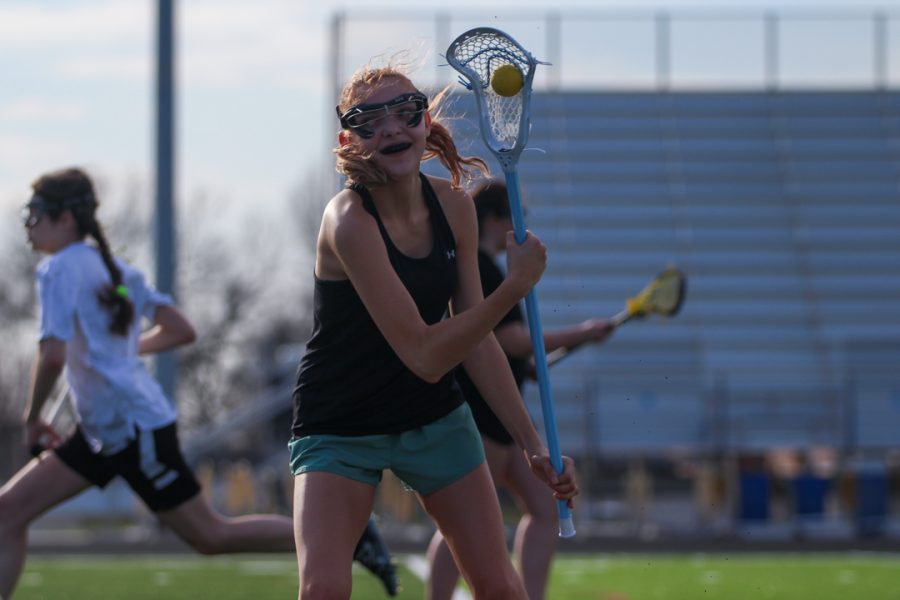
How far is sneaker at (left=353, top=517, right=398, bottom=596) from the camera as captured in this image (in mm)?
6816

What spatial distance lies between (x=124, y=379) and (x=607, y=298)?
18411 millimetres

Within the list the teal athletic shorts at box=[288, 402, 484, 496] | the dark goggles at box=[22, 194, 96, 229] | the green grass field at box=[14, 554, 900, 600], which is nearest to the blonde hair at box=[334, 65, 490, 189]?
the teal athletic shorts at box=[288, 402, 484, 496]

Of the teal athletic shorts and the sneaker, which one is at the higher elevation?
the teal athletic shorts

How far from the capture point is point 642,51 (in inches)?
1073

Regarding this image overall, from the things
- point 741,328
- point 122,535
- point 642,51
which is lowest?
point 122,535

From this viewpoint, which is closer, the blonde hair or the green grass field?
the blonde hair

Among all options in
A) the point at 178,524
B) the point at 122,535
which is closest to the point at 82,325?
the point at 178,524

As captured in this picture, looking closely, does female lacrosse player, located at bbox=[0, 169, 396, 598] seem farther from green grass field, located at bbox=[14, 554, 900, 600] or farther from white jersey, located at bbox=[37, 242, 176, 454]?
green grass field, located at bbox=[14, 554, 900, 600]

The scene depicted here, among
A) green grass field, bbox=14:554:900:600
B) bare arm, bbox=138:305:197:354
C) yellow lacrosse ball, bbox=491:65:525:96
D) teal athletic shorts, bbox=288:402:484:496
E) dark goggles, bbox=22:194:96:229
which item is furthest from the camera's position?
green grass field, bbox=14:554:900:600

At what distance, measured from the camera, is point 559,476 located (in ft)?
14.8

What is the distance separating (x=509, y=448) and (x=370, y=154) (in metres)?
2.46

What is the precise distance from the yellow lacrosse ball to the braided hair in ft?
8.67

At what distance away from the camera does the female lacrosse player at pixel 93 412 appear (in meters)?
6.66

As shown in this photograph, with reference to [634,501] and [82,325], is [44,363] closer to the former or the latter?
[82,325]
